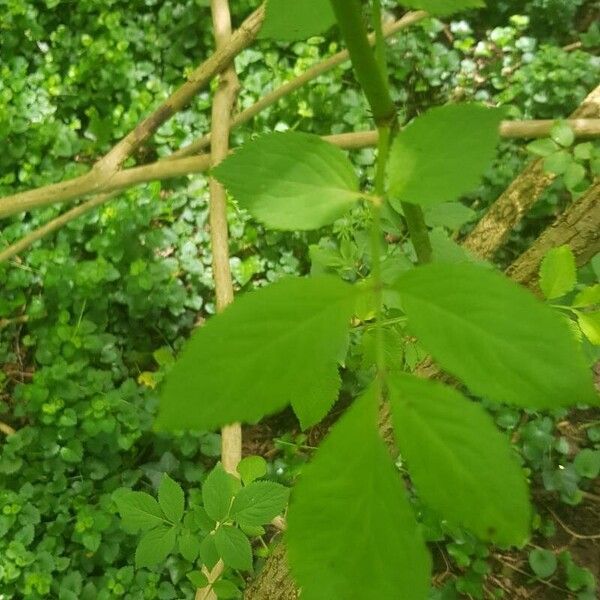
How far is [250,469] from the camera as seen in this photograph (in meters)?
1.37

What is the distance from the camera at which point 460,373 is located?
0.44m

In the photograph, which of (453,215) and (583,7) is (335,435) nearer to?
(453,215)

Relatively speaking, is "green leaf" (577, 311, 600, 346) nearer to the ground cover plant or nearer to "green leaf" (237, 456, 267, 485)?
the ground cover plant

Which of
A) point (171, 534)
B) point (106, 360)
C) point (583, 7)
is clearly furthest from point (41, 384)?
point (583, 7)

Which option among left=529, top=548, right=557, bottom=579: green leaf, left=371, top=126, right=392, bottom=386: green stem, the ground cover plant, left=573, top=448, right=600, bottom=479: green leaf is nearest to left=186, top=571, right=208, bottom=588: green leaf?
the ground cover plant

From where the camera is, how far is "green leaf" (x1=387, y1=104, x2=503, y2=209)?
19.7 inches

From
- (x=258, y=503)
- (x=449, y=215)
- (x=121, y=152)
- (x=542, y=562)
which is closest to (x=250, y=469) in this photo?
(x=258, y=503)

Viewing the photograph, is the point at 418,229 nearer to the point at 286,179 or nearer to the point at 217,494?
the point at 286,179

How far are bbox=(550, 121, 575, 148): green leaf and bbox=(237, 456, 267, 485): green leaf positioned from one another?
94 centimetres

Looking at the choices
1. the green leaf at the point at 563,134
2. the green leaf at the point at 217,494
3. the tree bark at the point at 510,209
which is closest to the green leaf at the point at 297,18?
the green leaf at the point at 217,494

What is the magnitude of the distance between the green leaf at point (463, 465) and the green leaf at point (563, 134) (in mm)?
1107

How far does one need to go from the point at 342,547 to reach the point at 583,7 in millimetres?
3256

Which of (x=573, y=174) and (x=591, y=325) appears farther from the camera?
(x=573, y=174)

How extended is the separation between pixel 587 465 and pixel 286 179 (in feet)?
6.08
